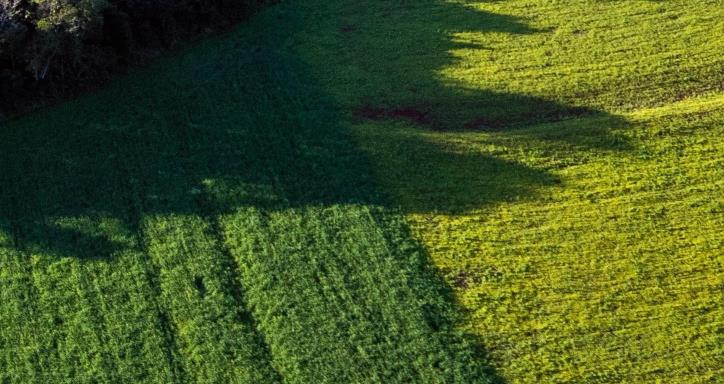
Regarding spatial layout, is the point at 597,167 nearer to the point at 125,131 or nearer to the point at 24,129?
the point at 125,131

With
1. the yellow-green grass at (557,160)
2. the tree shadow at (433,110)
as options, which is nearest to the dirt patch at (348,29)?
the tree shadow at (433,110)

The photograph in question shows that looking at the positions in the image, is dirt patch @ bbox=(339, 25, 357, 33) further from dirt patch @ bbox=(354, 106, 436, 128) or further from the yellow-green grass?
dirt patch @ bbox=(354, 106, 436, 128)

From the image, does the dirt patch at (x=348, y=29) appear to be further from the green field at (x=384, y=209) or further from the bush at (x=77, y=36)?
the bush at (x=77, y=36)

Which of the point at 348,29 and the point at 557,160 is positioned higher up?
the point at 348,29

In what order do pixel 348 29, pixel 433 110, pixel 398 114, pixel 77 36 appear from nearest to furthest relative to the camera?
pixel 77 36
pixel 398 114
pixel 433 110
pixel 348 29

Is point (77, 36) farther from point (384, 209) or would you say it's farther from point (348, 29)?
point (384, 209)

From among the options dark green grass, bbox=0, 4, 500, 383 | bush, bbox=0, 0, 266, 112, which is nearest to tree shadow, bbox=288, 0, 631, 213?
dark green grass, bbox=0, 4, 500, 383

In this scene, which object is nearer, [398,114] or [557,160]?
[557,160]

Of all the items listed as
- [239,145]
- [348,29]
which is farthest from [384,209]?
[348,29]
